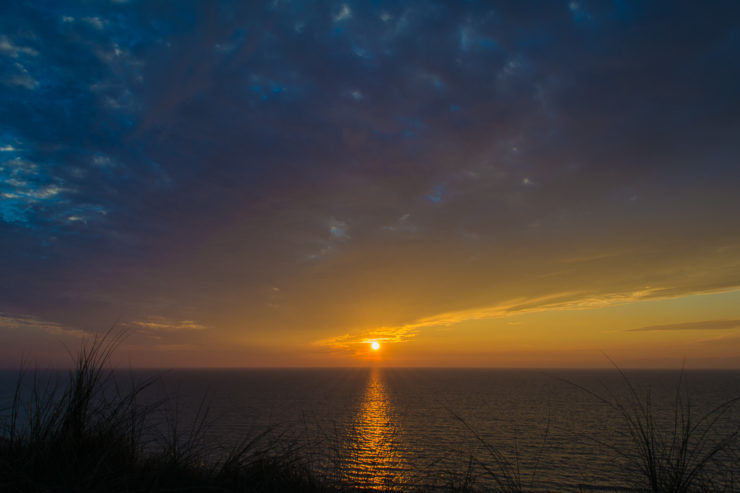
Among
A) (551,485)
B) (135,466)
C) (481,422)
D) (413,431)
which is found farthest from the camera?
(481,422)

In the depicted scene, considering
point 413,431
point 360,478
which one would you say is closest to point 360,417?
point 413,431

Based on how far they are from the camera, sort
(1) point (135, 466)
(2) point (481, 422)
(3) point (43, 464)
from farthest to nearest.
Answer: (2) point (481, 422) → (1) point (135, 466) → (3) point (43, 464)

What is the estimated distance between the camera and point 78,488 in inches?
141

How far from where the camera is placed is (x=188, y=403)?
76.3 metres

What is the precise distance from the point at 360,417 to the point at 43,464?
60.7 meters

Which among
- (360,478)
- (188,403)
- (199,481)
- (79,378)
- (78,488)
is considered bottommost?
(188,403)

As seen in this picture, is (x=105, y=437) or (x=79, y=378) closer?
(x=105, y=437)

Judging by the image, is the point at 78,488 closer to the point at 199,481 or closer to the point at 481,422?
the point at 199,481

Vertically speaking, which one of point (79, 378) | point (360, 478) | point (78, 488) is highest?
point (79, 378)

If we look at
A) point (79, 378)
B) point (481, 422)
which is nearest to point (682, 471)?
point (79, 378)

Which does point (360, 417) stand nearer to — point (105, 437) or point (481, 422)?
point (481, 422)

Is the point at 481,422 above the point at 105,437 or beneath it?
beneath

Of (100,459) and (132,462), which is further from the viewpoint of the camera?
(132,462)

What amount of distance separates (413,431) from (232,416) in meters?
30.0
